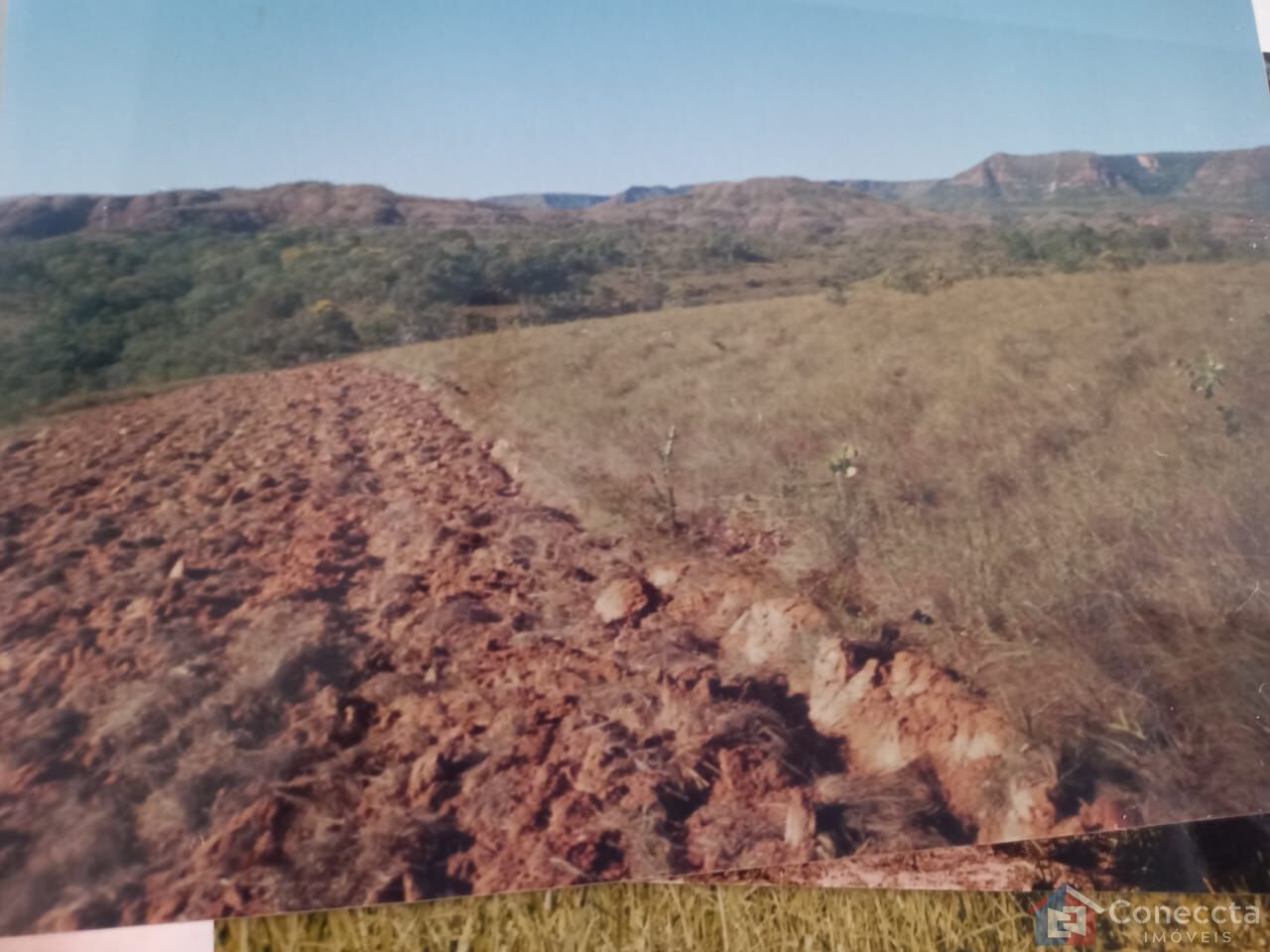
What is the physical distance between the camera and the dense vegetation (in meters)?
2.40

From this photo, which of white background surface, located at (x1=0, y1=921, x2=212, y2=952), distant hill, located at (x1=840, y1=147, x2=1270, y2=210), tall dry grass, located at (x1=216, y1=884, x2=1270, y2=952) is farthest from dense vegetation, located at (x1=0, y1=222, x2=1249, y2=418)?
tall dry grass, located at (x1=216, y1=884, x2=1270, y2=952)

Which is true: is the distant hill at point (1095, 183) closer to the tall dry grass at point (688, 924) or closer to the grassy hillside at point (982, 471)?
the grassy hillside at point (982, 471)

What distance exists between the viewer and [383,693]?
2.39 m

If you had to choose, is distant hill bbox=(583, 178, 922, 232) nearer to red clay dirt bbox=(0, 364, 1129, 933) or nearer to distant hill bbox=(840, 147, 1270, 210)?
distant hill bbox=(840, 147, 1270, 210)

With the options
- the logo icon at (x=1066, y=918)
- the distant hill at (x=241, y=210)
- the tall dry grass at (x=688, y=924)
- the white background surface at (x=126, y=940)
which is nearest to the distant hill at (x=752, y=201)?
the distant hill at (x=241, y=210)

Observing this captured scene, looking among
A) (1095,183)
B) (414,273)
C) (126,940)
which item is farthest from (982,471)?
(126,940)

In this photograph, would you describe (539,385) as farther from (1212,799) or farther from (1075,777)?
(1212,799)

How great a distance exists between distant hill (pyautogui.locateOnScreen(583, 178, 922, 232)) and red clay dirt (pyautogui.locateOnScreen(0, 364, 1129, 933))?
0.77m

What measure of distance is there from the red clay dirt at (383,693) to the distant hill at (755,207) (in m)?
0.77

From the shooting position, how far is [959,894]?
325 cm

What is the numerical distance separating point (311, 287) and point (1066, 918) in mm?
2738

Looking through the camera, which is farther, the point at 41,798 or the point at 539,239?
the point at 539,239

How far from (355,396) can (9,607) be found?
0.83 meters

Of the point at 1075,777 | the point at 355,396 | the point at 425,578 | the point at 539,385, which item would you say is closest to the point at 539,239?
the point at 539,385
